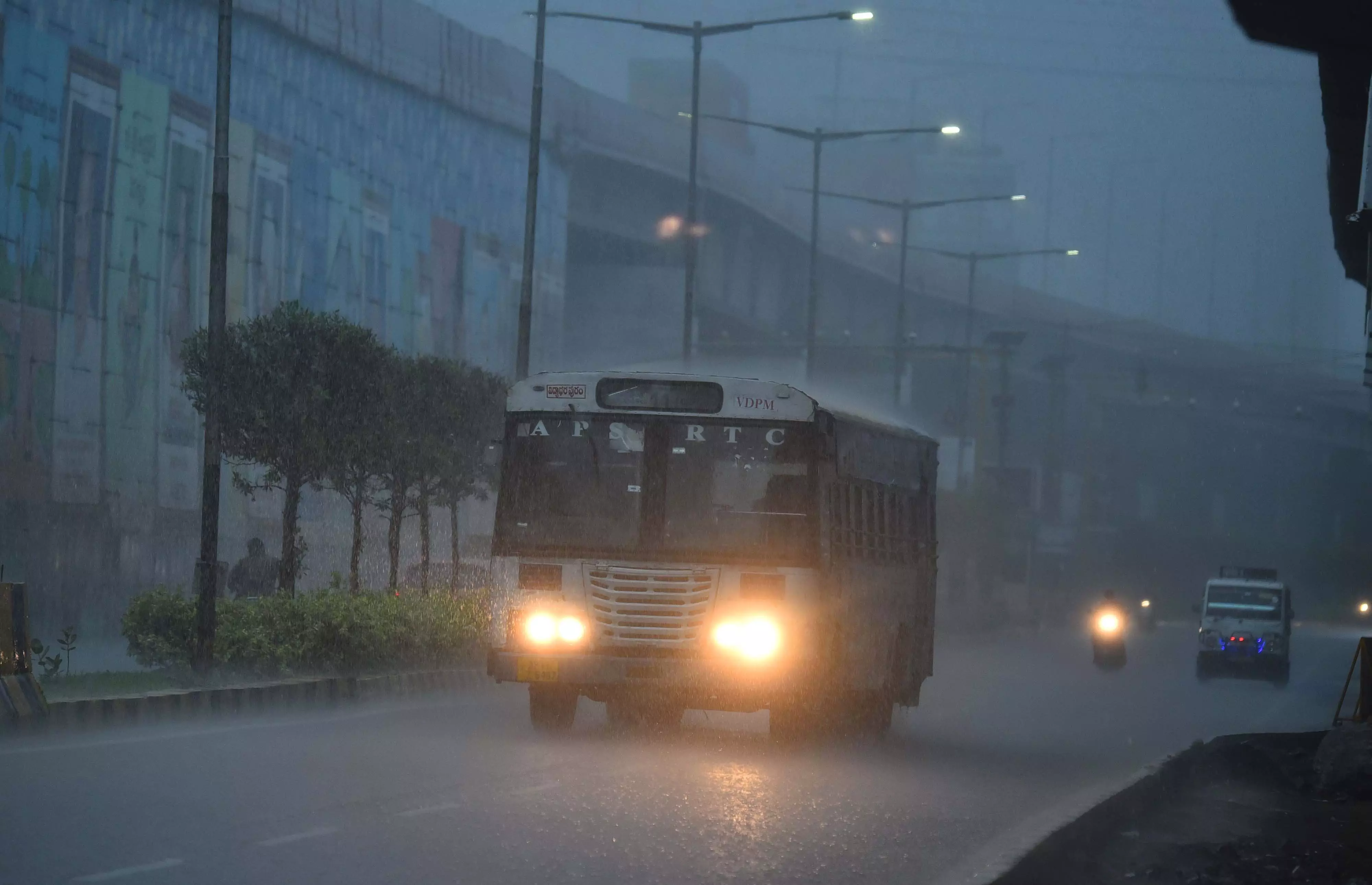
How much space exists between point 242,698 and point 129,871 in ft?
30.6

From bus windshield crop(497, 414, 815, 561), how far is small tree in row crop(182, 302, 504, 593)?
28.6 feet

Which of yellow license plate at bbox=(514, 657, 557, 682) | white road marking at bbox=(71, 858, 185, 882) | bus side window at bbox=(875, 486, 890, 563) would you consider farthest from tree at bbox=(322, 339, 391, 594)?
white road marking at bbox=(71, 858, 185, 882)

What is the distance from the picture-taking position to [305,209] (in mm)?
44500

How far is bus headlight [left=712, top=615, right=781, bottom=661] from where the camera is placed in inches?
614

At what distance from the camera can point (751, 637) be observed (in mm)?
15617

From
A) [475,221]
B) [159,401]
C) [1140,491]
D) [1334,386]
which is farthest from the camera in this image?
[1140,491]

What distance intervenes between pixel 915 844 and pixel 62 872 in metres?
4.61

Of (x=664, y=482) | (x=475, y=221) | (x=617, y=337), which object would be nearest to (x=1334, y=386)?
(x=617, y=337)

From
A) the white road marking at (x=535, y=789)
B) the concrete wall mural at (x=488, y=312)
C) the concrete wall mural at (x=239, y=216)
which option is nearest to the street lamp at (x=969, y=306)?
the concrete wall mural at (x=488, y=312)

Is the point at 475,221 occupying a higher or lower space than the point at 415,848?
higher

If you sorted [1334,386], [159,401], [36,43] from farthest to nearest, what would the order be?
[1334,386] → [159,401] → [36,43]

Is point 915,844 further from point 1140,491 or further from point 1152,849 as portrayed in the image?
point 1140,491

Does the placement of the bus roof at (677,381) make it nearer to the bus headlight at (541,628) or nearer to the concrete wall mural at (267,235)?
the bus headlight at (541,628)

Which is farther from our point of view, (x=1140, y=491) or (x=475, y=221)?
(x=1140, y=491)
